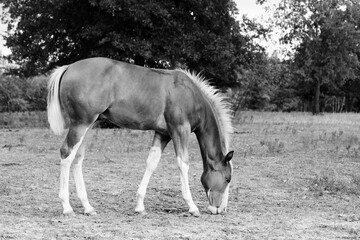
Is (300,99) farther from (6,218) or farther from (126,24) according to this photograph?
Result: (6,218)

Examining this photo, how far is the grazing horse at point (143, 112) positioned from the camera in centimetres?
685

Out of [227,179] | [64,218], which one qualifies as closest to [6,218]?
[64,218]

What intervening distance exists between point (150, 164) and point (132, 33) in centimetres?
1687

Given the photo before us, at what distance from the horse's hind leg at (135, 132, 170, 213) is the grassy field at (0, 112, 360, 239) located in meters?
0.17

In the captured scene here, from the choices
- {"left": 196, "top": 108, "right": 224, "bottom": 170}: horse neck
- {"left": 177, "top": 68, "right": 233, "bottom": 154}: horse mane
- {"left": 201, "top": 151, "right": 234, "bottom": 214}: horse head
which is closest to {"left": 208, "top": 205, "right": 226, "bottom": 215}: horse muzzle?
{"left": 201, "top": 151, "right": 234, "bottom": 214}: horse head

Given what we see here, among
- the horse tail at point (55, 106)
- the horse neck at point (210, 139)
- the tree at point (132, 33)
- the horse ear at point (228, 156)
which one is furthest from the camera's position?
the tree at point (132, 33)

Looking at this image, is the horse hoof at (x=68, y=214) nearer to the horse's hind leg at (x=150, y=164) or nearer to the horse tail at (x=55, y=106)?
the horse's hind leg at (x=150, y=164)

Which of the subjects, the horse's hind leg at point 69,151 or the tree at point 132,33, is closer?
the horse's hind leg at point 69,151

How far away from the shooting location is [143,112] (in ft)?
23.2

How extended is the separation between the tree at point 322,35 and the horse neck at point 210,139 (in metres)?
32.4

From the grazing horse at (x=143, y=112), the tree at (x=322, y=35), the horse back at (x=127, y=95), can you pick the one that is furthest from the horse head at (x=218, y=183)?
the tree at (x=322, y=35)

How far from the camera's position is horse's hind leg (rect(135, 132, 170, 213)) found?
716cm

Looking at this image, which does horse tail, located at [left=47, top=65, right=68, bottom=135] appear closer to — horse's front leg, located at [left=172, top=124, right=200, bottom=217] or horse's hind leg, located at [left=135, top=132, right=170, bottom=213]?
horse's hind leg, located at [left=135, top=132, right=170, bottom=213]

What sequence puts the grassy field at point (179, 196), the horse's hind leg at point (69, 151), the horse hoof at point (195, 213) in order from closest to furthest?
the grassy field at point (179, 196)
the horse's hind leg at point (69, 151)
the horse hoof at point (195, 213)
